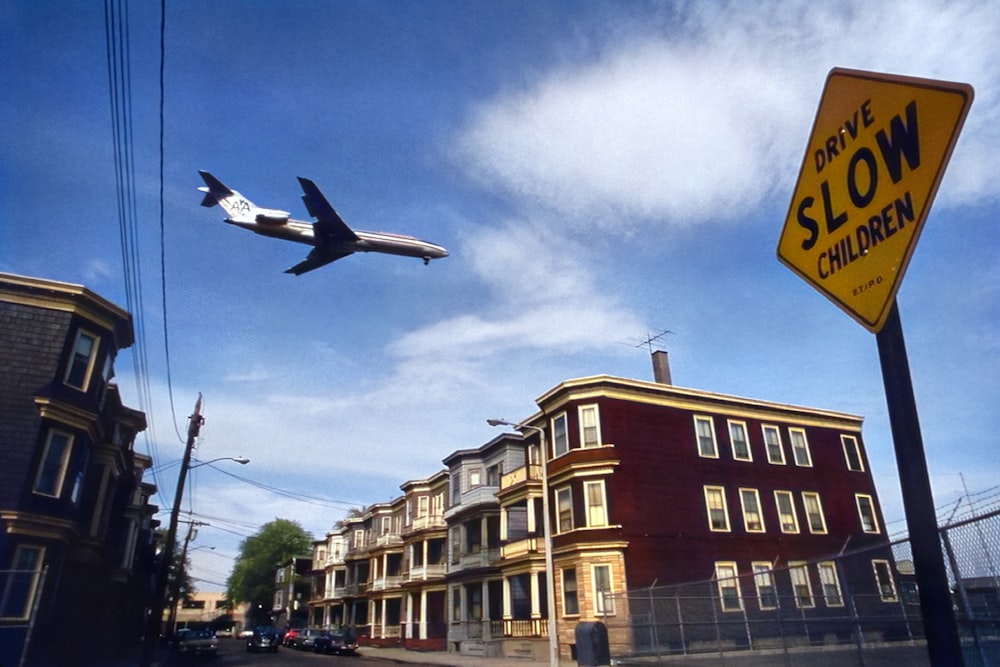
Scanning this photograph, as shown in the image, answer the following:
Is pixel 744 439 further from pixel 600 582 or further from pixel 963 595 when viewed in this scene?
pixel 963 595

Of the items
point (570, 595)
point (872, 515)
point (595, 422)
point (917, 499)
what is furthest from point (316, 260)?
point (872, 515)

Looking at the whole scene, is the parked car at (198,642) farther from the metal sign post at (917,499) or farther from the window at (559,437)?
the metal sign post at (917,499)

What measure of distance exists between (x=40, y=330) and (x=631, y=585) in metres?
27.0

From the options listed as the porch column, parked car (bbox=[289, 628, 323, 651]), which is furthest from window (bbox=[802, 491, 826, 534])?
parked car (bbox=[289, 628, 323, 651])

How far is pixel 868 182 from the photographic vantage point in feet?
10.3

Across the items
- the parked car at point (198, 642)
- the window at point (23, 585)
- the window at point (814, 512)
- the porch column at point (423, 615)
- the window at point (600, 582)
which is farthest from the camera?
the porch column at point (423, 615)

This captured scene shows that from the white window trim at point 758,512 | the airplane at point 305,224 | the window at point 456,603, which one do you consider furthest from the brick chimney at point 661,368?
the airplane at point 305,224

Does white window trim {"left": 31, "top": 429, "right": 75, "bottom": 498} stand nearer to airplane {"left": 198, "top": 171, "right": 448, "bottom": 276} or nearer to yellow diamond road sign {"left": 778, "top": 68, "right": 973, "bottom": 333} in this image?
airplane {"left": 198, "top": 171, "right": 448, "bottom": 276}

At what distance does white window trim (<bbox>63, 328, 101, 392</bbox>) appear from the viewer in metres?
24.6

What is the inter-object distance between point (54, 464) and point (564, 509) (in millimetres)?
22481

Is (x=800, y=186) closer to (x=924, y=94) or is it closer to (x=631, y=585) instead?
(x=924, y=94)

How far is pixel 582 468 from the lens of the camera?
1291 inches

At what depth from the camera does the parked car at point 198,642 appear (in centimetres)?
3956

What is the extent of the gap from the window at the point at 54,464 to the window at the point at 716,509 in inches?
1162
